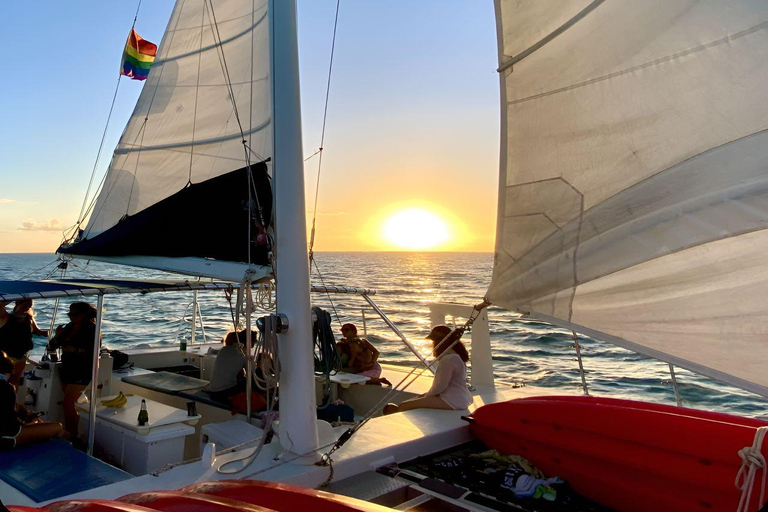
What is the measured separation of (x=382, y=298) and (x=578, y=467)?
27.7m

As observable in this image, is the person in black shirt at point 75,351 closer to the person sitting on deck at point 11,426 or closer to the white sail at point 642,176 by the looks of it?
the person sitting on deck at point 11,426

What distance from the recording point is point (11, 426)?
408 cm

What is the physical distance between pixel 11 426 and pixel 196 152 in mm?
2684

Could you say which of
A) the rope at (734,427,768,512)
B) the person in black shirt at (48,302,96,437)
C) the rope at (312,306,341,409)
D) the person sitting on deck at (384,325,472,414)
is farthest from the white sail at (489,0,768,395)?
the person in black shirt at (48,302,96,437)

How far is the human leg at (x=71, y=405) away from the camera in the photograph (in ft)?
17.0

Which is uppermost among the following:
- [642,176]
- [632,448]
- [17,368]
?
[642,176]

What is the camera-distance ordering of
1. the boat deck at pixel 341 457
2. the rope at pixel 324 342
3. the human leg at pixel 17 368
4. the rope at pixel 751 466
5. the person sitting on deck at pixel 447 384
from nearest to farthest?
the rope at pixel 751 466 < the boat deck at pixel 341 457 < the person sitting on deck at pixel 447 384 < the rope at pixel 324 342 < the human leg at pixel 17 368

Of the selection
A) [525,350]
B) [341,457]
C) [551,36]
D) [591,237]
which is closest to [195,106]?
[341,457]

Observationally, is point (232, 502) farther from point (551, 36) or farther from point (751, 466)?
point (551, 36)

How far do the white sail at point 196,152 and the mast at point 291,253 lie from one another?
0.30 m

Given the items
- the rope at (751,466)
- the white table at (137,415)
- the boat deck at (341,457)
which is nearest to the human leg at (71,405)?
the white table at (137,415)

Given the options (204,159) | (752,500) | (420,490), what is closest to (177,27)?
(204,159)

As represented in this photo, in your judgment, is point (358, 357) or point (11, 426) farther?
point (358, 357)

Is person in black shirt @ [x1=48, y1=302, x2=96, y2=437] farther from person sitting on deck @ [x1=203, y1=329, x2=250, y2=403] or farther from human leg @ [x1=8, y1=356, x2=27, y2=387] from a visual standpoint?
person sitting on deck @ [x1=203, y1=329, x2=250, y2=403]
